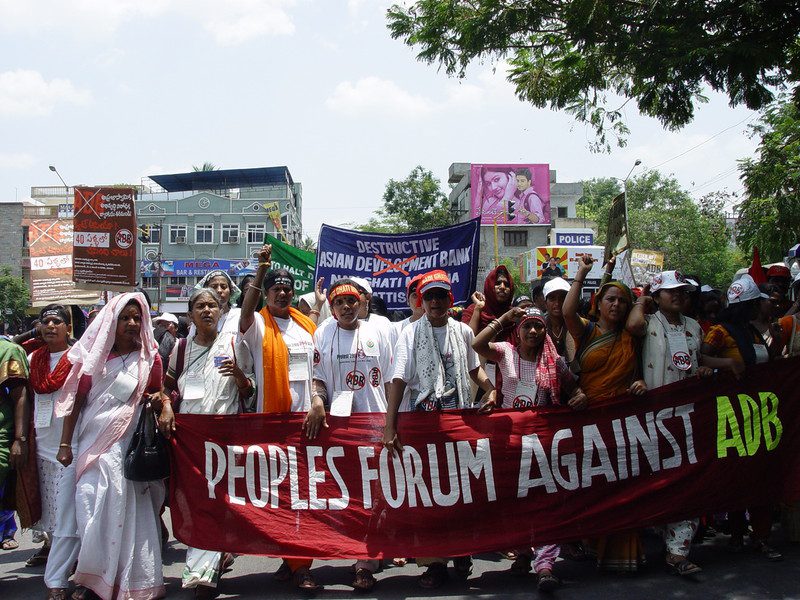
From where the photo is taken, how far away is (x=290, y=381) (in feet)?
16.7

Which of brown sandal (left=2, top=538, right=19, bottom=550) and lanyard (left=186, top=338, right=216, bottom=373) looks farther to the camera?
brown sandal (left=2, top=538, right=19, bottom=550)

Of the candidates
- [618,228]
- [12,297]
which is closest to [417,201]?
[12,297]

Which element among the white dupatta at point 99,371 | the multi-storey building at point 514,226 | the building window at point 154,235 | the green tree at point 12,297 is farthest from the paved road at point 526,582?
the building window at point 154,235

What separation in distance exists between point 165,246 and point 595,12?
57.6 metres

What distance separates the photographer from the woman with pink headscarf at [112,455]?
446cm

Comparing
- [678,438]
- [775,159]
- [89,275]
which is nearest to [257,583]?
[678,438]

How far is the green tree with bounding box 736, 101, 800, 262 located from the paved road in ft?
23.8

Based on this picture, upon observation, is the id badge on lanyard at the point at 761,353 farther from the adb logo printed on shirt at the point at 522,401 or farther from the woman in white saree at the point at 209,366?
the woman in white saree at the point at 209,366

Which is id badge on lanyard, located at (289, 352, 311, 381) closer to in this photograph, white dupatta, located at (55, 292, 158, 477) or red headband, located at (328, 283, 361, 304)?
red headband, located at (328, 283, 361, 304)

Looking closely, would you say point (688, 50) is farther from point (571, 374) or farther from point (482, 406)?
point (482, 406)

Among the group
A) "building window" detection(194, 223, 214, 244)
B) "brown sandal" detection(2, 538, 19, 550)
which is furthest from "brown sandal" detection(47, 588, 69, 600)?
"building window" detection(194, 223, 214, 244)

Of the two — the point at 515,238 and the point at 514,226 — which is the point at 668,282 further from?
the point at 515,238

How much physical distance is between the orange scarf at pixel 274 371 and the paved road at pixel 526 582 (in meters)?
1.12

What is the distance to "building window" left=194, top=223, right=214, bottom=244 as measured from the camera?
5994cm
